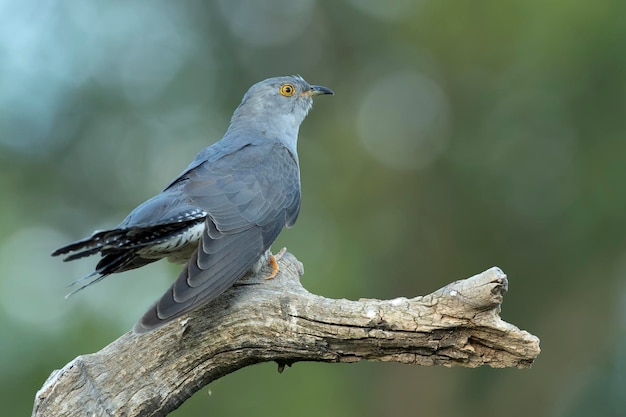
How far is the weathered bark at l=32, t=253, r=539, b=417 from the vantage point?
3594mm

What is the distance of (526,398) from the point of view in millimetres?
10289

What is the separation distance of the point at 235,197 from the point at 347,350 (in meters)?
1.26

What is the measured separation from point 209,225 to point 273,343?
0.79m

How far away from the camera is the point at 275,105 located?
6.02 meters

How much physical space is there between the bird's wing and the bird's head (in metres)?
0.61

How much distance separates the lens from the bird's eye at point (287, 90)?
6.10 metres

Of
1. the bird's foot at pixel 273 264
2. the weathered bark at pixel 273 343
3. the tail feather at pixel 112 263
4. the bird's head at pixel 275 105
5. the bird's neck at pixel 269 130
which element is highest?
the bird's head at pixel 275 105

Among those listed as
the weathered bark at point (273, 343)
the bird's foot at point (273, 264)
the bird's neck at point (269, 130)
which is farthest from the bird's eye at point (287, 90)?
the weathered bark at point (273, 343)

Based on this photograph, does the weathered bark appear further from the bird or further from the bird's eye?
the bird's eye

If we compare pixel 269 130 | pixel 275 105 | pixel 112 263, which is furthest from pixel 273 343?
pixel 275 105

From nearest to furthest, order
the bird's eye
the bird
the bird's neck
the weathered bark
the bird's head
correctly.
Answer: the weathered bark
the bird
the bird's neck
the bird's head
the bird's eye

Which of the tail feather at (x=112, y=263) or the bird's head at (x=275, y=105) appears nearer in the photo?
the tail feather at (x=112, y=263)

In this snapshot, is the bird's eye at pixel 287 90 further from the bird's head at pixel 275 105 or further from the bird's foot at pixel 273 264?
the bird's foot at pixel 273 264

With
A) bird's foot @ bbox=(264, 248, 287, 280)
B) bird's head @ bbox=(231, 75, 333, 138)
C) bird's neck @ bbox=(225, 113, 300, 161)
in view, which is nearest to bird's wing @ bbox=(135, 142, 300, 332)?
bird's foot @ bbox=(264, 248, 287, 280)
